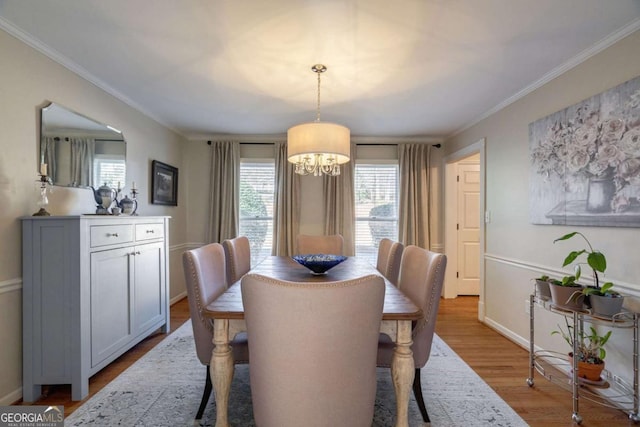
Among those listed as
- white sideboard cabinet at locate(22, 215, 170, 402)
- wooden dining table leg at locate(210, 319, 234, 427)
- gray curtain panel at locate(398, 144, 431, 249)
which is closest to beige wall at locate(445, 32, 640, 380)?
gray curtain panel at locate(398, 144, 431, 249)

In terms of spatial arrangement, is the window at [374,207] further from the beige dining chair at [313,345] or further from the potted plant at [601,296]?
the beige dining chair at [313,345]

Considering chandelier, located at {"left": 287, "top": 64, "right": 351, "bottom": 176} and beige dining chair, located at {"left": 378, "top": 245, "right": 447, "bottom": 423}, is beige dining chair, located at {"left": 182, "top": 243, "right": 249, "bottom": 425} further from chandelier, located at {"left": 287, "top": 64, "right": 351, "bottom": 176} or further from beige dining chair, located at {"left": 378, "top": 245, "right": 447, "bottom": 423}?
chandelier, located at {"left": 287, "top": 64, "right": 351, "bottom": 176}

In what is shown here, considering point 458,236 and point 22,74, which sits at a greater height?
point 22,74

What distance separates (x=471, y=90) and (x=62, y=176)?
3630 mm

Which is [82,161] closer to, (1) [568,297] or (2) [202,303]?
(2) [202,303]

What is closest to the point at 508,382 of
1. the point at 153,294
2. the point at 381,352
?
the point at 381,352

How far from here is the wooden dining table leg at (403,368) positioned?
1366 millimetres

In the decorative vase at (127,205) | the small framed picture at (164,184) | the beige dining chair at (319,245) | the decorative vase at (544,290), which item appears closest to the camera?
the decorative vase at (544,290)

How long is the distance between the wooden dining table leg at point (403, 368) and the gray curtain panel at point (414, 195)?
2967mm

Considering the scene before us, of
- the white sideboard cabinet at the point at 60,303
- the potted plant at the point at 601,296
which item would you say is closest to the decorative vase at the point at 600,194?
the potted plant at the point at 601,296

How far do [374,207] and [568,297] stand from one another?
2.73 meters

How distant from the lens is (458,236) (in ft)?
14.2

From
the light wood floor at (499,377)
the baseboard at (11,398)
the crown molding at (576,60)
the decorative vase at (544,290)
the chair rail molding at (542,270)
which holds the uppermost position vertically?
the crown molding at (576,60)

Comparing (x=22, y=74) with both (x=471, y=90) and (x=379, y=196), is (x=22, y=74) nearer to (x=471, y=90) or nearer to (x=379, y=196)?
(x=471, y=90)
